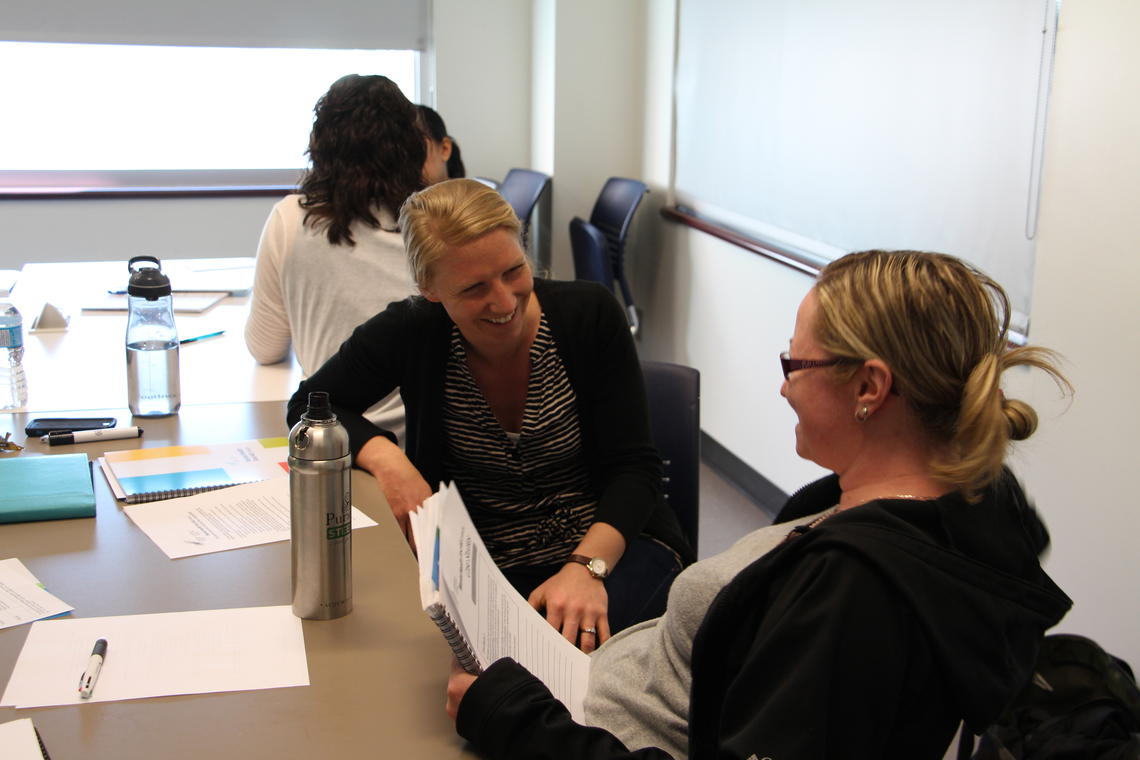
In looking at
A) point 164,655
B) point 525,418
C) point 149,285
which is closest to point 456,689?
point 164,655

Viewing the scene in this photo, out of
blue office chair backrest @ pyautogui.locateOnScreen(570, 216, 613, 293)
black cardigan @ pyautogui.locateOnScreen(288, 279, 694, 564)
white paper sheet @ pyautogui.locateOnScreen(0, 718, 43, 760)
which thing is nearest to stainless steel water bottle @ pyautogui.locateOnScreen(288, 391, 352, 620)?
white paper sheet @ pyautogui.locateOnScreen(0, 718, 43, 760)

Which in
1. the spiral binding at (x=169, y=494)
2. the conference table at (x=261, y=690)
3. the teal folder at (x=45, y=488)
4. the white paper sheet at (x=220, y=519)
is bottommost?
the conference table at (x=261, y=690)

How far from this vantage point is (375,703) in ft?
3.72

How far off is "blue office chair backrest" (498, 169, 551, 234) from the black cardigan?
253 centimetres

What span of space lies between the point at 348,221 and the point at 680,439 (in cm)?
84

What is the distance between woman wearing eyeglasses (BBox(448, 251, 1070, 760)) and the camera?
2.98ft

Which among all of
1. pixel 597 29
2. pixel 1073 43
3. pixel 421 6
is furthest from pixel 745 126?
pixel 421 6

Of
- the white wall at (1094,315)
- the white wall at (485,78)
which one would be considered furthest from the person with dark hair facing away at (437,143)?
the white wall at (485,78)

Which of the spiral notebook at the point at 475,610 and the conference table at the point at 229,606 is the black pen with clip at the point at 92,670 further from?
the spiral notebook at the point at 475,610

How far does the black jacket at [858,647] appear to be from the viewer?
35.5 inches

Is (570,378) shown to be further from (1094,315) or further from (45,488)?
(1094,315)

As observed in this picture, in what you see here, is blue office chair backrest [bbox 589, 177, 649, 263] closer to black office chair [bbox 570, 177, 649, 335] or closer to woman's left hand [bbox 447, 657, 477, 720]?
black office chair [bbox 570, 177, 649, 335]

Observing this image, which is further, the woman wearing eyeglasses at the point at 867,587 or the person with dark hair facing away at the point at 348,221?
the person with dark hair facing away at the point at 348,221

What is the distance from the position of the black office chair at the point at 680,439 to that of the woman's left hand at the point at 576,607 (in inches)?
16.3
